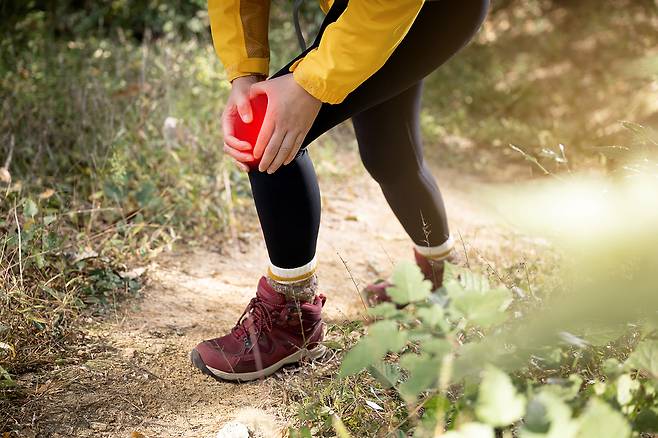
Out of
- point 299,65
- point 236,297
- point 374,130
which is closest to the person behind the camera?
point 299,65

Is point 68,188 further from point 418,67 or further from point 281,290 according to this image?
point 418,67

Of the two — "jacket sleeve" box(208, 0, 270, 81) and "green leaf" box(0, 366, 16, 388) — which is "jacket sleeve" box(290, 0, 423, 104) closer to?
"jacket sleeve" box(208, 0, 270, 81)

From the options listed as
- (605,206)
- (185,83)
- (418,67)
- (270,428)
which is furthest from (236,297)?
(185,83)

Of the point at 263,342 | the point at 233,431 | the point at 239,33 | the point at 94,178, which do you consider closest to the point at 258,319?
the point at 263,342

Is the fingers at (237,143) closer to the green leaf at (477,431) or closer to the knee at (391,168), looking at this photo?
the knee at (391,168)

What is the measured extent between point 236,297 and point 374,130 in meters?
0.84

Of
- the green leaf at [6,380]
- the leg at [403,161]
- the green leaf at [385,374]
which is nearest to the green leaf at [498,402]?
the green leaf at [385,374]

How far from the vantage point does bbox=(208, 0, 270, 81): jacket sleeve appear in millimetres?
1774

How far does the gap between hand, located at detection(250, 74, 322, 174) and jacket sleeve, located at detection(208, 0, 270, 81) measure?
0.20 metres

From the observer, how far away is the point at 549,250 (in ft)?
8.84

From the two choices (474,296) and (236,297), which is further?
(236,297)

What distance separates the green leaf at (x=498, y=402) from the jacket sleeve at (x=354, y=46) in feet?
2.45

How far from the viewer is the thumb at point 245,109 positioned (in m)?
1.67

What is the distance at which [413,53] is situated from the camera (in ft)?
5.48
